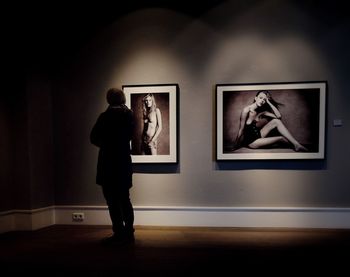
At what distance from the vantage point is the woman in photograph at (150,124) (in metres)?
3.20

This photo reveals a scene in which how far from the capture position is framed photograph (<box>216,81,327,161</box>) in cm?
304

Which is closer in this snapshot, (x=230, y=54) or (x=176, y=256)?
(x=176, y=256)

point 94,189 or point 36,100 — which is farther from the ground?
point 36,100

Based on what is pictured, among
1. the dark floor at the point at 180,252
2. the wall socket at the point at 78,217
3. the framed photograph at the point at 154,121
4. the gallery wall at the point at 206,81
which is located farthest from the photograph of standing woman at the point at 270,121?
the wall socket at the point at 78,217

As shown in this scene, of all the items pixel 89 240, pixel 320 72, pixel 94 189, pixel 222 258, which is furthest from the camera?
pixel 94 189

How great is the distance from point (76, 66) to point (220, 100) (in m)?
1.92

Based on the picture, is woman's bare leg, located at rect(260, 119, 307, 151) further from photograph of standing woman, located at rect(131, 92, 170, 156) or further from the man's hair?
the man's hair

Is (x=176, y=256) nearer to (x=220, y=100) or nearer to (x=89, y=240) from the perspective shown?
(x=89, y=240)

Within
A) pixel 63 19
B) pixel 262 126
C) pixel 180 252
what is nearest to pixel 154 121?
pixel 262 126

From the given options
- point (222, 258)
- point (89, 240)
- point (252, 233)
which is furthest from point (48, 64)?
point (252, 233)

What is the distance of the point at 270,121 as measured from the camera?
3.08 metres

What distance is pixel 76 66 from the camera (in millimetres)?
3324

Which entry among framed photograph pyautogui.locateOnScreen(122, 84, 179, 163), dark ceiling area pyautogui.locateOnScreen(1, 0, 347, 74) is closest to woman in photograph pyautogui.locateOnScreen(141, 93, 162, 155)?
framed photograph pyautogui.locateOnScreen(122, 84, 179, 163)

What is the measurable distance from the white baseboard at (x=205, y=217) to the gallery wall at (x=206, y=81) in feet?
0.25
